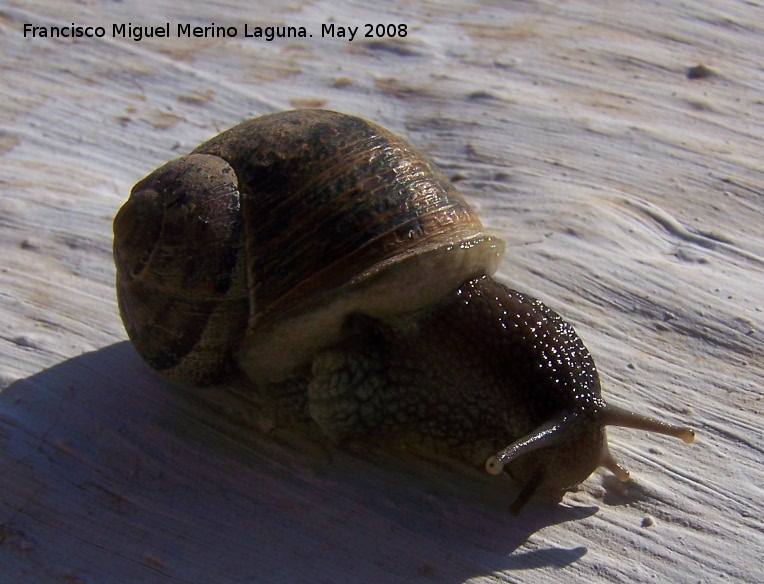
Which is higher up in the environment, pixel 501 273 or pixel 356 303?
pixel 356 303

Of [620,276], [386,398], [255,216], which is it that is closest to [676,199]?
[620,276]

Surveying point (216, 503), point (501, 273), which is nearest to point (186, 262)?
point (216, 503)

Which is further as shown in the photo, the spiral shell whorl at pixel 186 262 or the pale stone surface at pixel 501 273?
the spiral shell whorl at pixel 186 262

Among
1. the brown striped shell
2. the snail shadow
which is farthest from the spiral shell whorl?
the snail shadow

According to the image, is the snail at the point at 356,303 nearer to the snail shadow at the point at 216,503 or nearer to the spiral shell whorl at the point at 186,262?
the spiral shell whorl at the point at 186,262

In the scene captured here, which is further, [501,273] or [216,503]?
[501,273]

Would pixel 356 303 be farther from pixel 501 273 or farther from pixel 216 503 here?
pixel 501 273

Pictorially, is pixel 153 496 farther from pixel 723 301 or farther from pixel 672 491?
pixel 723 301

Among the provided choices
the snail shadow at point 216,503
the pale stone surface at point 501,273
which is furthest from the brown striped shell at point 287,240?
the pale stone surface at point 501,273
